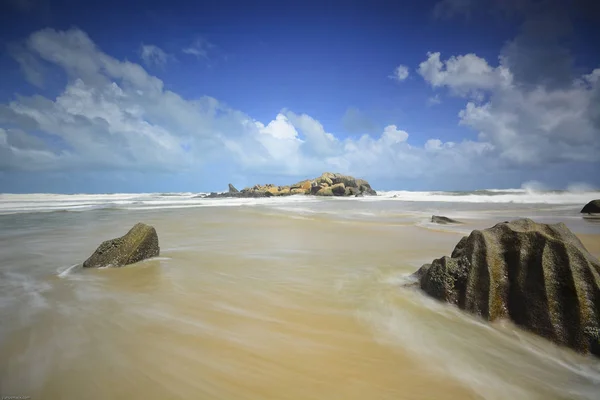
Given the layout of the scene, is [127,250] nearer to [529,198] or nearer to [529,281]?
[529,281]

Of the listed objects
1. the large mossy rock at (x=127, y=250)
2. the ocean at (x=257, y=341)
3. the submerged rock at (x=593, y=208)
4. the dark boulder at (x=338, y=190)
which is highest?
the dark boulder at (x=338, y=190)

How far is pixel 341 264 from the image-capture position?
6.16m

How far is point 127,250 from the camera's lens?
A: 6148mm

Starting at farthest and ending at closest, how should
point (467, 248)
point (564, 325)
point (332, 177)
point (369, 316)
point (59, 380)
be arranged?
point (332, 177)
point (467, 248)
point (369, 316)
point (564, 325)
point (59, 380)

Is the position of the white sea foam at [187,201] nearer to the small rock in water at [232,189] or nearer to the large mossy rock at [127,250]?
the large mossy rock at [127,250]

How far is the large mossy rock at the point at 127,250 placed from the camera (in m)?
5.84

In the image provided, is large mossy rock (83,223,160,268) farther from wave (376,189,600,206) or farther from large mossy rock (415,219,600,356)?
wave (376,189,600,206)

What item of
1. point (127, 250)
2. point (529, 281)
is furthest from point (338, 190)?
point (529, 281)

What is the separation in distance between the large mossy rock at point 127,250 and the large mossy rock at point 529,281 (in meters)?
5.66

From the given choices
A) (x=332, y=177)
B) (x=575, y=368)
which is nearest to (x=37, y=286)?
(x=575, y=368)

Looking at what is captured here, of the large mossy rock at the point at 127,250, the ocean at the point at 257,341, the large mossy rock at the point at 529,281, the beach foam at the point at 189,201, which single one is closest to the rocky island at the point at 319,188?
the beach foam at the point at 189,201

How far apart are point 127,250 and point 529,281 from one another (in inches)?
268

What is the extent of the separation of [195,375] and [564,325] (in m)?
3.54

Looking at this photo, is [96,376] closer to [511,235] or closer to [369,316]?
[369,316]
